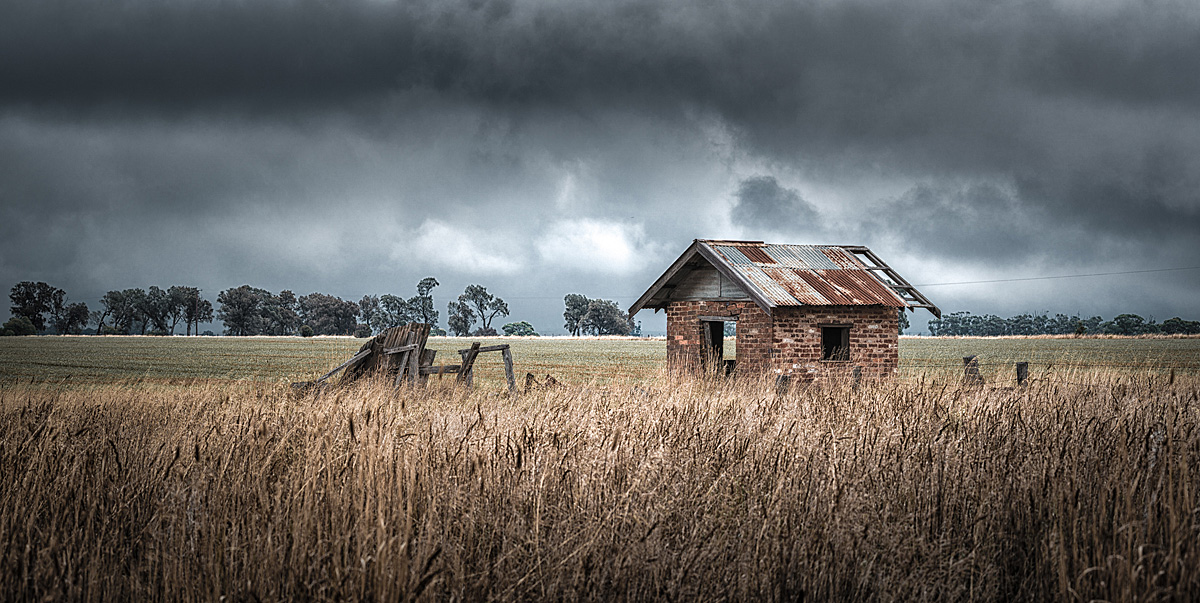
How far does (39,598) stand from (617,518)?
251 cm

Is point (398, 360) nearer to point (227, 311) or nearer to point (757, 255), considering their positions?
point (757, 255)

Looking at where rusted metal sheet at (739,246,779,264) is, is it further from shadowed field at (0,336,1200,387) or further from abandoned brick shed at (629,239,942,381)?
shadowed field at (0,336,1200,387)

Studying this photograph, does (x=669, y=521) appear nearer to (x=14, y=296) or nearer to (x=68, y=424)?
(x=68, y=424)

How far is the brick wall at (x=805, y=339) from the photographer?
15.6 metres

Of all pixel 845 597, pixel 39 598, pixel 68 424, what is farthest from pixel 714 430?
pixel 68 424

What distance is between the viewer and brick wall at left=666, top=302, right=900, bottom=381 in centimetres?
1562

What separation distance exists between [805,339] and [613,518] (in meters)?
12.9

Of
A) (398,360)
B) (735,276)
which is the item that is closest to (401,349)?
(398,360)

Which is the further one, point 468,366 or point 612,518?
point 468,366

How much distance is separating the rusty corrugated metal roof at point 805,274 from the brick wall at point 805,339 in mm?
318

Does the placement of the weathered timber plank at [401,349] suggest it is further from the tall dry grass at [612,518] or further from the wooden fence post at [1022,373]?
the wooden fence post at [1022,373]

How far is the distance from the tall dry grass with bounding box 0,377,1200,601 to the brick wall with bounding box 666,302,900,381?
32.7 ft

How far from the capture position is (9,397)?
9867 mm

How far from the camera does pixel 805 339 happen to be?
15750 mm
